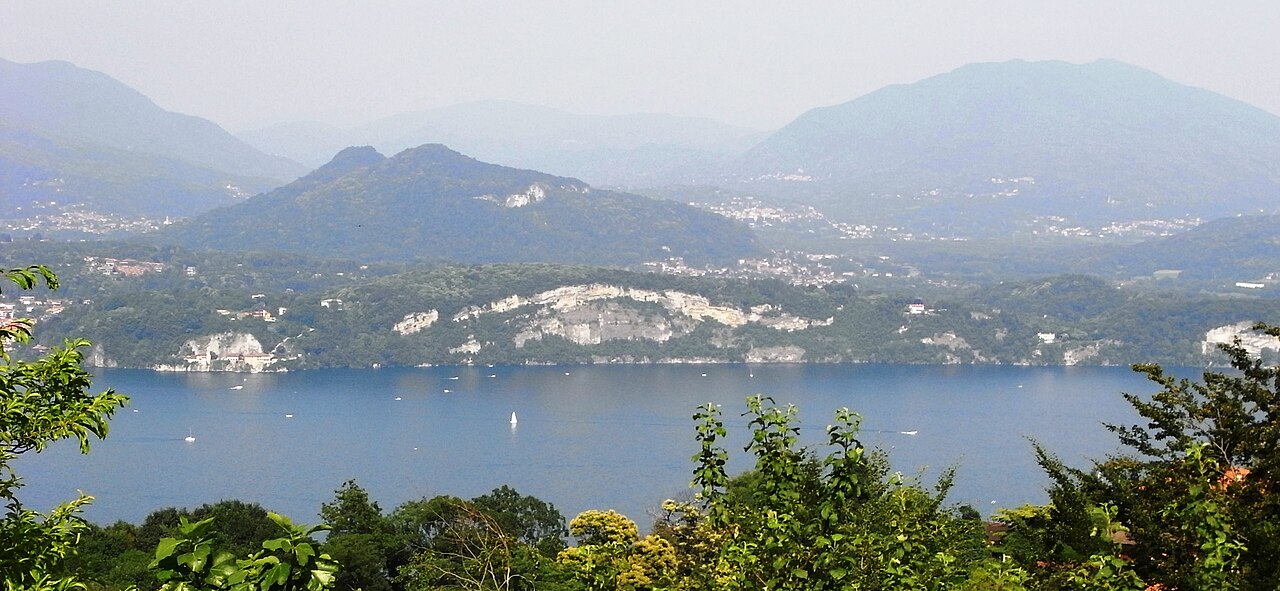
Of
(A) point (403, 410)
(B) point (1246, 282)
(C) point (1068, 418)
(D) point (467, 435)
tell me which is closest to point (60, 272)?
(A) point (403, 410)

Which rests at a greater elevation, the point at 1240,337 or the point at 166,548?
the point at 166,548

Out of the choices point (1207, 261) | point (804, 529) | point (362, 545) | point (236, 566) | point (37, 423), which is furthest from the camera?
point (1207, 261)

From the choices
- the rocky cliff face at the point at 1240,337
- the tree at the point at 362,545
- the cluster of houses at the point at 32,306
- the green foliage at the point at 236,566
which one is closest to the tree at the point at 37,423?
the green foliage at the point at 236,566

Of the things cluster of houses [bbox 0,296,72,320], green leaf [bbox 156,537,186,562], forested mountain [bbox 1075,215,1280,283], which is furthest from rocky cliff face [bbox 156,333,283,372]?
forested mountain [bbox 1075,215,1280,283]

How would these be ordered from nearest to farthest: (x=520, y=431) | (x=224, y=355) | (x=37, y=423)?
(x=37, y=423)
(x=520, y=431)
(x=224, y=355)

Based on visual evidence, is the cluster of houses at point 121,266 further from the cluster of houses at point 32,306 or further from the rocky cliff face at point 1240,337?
the rocky cliff face at point 1240,337

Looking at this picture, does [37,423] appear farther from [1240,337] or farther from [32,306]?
[32,306]

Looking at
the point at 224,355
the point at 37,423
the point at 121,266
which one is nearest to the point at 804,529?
the point at 37,423
